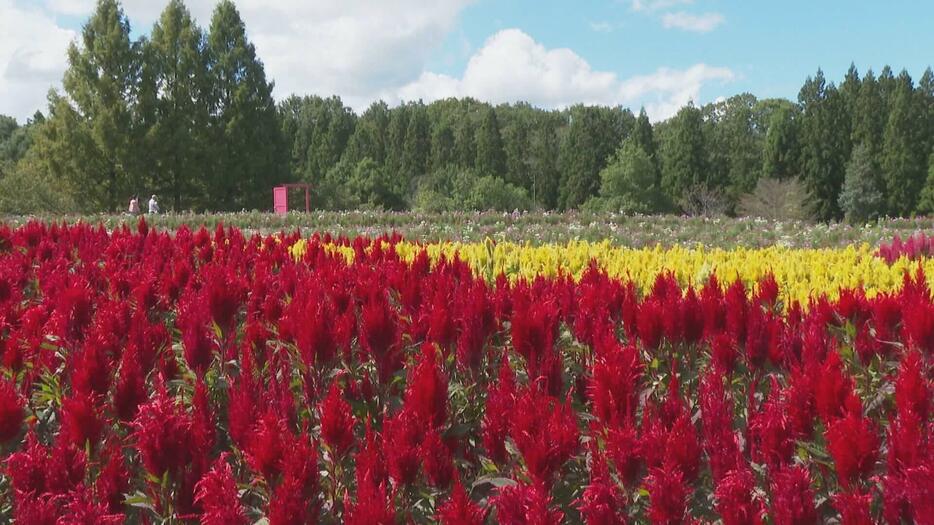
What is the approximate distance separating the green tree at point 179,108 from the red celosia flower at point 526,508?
114 ft

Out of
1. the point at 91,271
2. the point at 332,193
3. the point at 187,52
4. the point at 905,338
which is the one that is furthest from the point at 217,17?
the point at 905,338

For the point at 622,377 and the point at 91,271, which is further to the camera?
the point at 91,271

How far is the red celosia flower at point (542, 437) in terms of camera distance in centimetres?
170

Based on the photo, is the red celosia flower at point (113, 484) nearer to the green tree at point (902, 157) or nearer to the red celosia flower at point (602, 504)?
the red celosia flower at point (602, 504)

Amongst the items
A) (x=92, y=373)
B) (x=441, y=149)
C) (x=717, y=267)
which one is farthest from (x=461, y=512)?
(x=441, y=149)

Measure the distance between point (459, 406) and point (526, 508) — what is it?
43.6 inches

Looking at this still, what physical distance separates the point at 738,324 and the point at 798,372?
1.69ft

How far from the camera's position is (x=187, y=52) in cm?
3616

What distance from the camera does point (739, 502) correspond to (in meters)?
1.47

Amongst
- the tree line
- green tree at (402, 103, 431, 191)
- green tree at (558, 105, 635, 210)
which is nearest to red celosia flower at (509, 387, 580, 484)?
the tree line

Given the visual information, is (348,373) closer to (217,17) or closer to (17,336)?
(17,336)

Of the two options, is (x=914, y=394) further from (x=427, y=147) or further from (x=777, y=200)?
(x=427, y=147)

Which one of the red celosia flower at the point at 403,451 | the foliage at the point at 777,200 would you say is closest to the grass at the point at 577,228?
the red celosia flower at the point at 403,451

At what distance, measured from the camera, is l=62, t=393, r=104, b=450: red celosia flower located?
6.08ft
